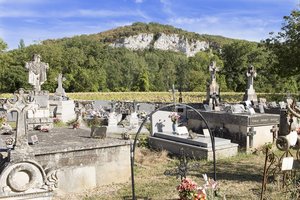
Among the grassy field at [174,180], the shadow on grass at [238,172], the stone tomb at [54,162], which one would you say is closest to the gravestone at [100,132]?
the stone tomb at [54,162]

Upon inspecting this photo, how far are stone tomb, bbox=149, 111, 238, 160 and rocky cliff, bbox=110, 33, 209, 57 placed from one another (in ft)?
419

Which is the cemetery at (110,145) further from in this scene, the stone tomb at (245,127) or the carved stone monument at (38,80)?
the carved stone monument at (38,80)

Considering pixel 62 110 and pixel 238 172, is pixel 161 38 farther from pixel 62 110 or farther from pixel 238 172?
pixel 238 172

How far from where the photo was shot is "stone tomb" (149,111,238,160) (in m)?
11.5

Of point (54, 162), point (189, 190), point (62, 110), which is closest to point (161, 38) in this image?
point (62, 110)

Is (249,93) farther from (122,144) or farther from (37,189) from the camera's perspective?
(37,189)

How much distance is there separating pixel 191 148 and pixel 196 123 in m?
3.69

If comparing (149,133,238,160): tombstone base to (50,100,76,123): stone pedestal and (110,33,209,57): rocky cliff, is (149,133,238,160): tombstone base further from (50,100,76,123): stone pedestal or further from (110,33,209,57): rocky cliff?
(110,33,209,57): rocky cliff

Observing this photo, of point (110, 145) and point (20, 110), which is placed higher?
point (20, 110)

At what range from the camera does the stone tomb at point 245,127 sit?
1306cm

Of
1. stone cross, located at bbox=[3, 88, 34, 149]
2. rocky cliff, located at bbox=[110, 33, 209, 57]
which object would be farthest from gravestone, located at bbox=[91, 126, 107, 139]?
rocky cliff, located at bbox=[110, 33, 209, 57]

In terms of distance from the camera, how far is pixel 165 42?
152m

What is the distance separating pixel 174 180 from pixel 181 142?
3240 millimetres

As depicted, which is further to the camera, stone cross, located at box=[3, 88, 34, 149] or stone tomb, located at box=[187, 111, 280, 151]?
stone tomb, located at box=[187, 111, 280, 151]
